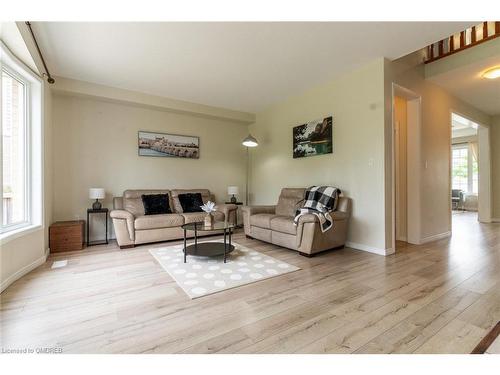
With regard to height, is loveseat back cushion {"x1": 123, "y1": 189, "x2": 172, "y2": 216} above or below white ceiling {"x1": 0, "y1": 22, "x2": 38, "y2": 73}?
below

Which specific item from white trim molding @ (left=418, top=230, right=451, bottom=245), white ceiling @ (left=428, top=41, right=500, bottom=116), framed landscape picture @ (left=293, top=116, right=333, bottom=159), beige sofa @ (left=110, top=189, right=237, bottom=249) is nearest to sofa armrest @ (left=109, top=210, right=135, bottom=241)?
beige sofa @ (left=110, top=189, right=237, bottom=249)

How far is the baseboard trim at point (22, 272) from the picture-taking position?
2.20 meters

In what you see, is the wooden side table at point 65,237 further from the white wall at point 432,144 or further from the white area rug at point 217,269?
the white wall at point 432,144

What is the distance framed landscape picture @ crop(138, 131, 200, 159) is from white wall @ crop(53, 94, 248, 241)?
10cm

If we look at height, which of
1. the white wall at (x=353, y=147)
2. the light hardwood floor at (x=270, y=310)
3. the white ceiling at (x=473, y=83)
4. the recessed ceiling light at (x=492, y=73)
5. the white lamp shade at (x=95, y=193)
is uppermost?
the white ceiling at (x=473, y=83)

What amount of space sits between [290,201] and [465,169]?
8188 mm

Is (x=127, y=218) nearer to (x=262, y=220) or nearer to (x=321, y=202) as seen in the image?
(x=262, y=220)

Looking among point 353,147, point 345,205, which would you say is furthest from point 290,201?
point 353,147

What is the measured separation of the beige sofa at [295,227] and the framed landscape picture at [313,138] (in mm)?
742

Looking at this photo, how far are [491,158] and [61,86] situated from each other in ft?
29.8

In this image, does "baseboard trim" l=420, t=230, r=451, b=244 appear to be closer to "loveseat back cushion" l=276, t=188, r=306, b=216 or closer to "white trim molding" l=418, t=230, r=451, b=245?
"white trim molding" l=418, t=230, r=451, b=245

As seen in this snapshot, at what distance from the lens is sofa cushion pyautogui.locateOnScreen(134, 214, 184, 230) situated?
3727mm

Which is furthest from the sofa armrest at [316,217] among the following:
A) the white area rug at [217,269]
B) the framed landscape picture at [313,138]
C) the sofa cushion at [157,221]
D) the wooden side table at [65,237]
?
the wooden side table at [65,237]
